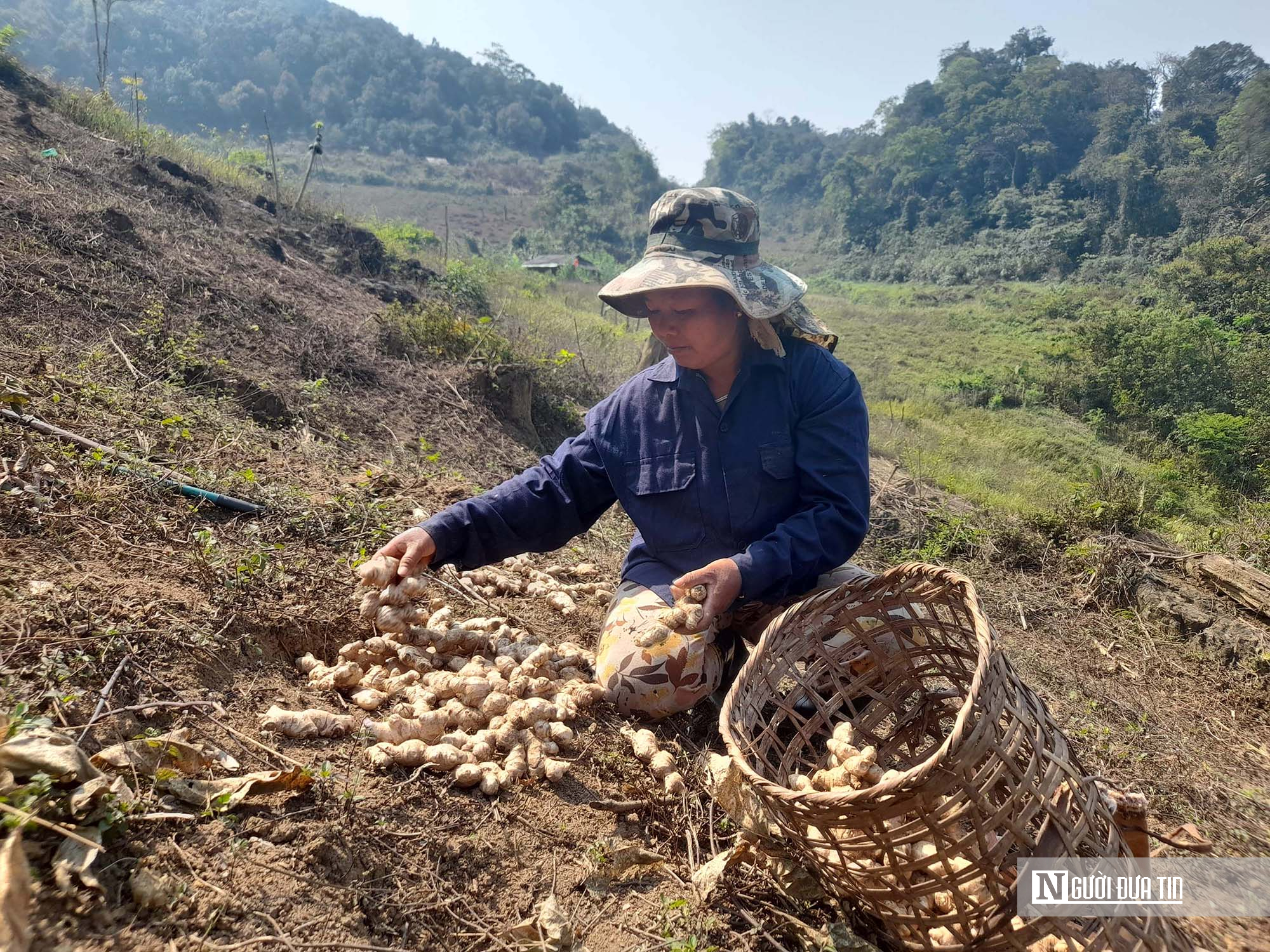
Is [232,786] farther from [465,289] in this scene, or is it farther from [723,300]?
[465,289]

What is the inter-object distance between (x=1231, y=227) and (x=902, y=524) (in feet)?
87.8

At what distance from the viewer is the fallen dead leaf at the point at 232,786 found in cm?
133

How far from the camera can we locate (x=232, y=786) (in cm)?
139

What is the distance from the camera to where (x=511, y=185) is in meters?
49.6

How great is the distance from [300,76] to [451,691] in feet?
237

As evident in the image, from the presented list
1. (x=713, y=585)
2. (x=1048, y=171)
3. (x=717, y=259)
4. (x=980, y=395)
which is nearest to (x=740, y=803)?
(x=713, y=585)

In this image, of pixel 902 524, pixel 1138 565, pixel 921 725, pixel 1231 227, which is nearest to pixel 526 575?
pixel 921 725

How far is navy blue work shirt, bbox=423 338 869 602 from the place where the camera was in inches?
85.4

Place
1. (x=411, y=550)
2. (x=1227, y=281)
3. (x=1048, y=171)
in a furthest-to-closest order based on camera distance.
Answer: (x=1048, y=171) → (x=1227, y=281) → (x=411, y=550)

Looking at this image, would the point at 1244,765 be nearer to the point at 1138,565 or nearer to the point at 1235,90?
the point at 1138,565

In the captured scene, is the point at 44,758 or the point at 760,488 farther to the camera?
the point at 760,488

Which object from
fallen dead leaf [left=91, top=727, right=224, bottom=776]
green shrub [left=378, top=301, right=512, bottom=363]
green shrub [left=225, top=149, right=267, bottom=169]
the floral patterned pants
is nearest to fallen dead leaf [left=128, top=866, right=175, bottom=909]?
fallen dead leaf [left=91, top=727, right=224, bottom=776]

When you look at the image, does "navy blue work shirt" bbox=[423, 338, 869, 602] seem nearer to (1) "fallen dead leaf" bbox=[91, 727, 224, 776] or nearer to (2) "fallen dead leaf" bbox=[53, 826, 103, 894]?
(1) "fallen dead leaf" bbox=[91, 727, 224, 776]

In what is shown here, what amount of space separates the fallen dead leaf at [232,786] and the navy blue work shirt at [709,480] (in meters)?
0.82
